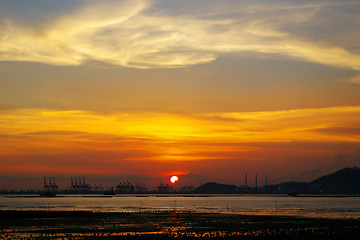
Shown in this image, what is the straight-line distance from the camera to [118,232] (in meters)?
57.4

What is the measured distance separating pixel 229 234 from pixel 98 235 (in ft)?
49.8

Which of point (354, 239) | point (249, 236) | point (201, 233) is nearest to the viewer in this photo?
point (354, 239)

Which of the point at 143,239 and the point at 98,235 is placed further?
the point at 98,235

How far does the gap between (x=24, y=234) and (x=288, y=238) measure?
101ft

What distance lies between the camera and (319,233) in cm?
5331

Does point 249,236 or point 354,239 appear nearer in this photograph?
point 354,239

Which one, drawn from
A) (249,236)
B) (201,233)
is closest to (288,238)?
(249,236)

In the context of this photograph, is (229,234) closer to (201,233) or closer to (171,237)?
(201,233)

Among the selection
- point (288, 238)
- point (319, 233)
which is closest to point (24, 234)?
point (288, 238)

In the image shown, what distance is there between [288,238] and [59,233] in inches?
1079

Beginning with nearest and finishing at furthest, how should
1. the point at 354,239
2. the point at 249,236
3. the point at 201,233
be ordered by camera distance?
the point at 354,239 < the point at 249,236 < the point at 201,233

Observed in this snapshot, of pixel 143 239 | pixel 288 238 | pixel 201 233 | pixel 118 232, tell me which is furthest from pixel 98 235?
pixel 288 238

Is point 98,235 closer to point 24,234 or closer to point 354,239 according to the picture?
point 24,234

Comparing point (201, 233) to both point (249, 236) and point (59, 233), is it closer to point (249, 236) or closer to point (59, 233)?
point (249, 236)
